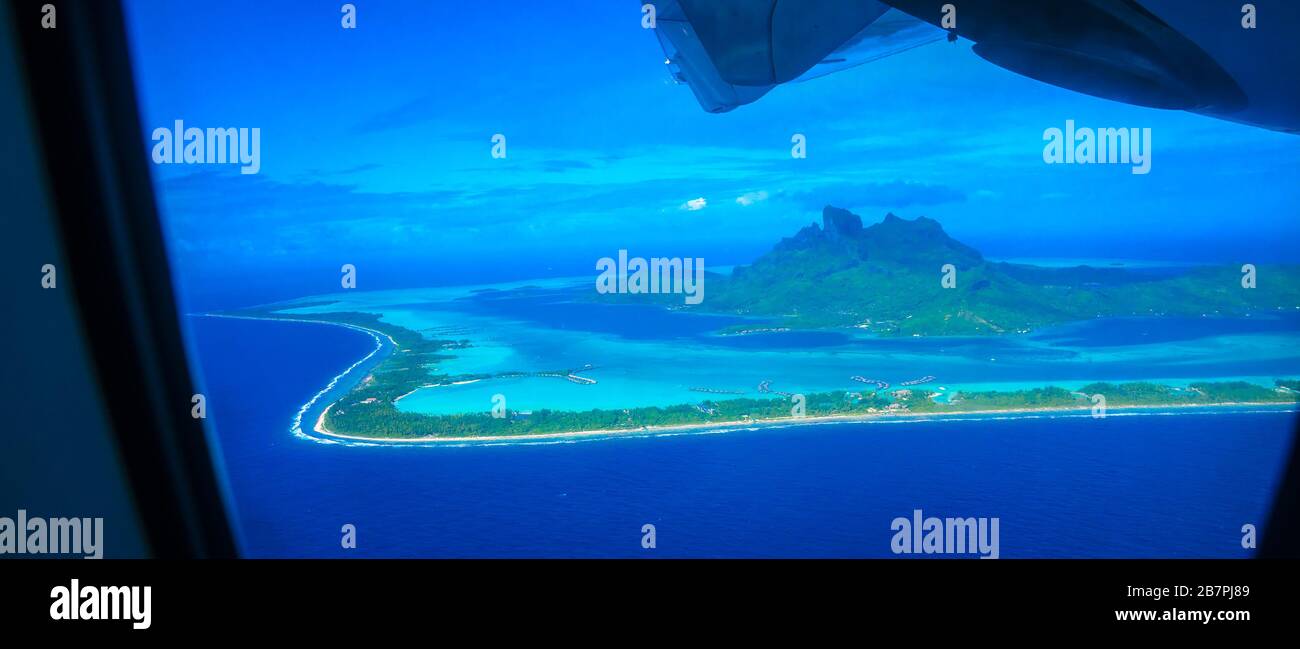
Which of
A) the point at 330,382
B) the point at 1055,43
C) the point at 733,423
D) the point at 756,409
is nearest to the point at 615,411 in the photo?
the point at 733,423

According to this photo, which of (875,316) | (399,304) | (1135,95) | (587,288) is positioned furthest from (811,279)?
(399,304)

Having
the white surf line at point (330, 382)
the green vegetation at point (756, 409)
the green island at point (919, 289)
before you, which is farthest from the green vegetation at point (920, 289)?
the white surf line at point (330, 382)

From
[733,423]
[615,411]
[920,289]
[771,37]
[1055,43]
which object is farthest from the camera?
[920,289]

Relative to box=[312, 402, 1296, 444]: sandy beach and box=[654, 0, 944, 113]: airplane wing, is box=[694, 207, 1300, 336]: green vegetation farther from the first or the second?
box=[654, 0, 944, 113]: airplane wing

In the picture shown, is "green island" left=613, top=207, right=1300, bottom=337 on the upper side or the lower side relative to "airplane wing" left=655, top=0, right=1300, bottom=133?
lower

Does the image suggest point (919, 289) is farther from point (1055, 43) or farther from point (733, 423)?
point (1055, 43)

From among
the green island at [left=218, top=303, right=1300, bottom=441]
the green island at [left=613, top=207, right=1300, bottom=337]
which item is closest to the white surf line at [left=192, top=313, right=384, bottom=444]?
the green island at [left=218, top=303, right=1300, bottom=441]

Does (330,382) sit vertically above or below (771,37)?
below

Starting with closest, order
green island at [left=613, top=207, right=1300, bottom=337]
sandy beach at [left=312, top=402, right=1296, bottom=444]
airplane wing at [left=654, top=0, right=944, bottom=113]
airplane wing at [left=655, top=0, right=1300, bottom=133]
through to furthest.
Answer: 1. airplane wing at [left=655, top=0, right=1300, bottom=133]
2. airplane wing at [left=654, top=0, right=944, bottom=113]
3. sandy beach at [left=312, top=402, right=1296, bottom=444]
4. green island at [left=613, top=207, right=1300, bottom=337]

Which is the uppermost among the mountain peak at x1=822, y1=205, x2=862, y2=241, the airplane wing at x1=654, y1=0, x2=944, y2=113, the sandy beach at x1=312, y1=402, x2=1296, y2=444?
the airplane wing at x1=654, y1=0, x2=944, y2=113

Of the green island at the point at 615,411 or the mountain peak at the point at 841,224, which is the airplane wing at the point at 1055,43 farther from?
the green island at the point at 615,411
